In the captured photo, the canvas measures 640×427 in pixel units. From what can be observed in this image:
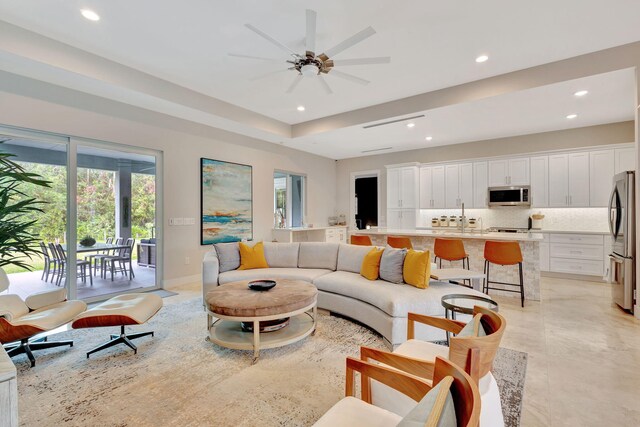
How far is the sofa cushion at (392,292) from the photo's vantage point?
8.90ft

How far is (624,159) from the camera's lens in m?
5.11

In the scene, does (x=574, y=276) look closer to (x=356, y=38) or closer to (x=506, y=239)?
(x=506, y=239)

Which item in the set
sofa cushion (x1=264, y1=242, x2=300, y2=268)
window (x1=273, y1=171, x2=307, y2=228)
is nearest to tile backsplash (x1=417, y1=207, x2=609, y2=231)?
window (x1=273, y1=171, x2=307, y2=228)

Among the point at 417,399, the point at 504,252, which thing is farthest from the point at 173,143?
the point at 504,252

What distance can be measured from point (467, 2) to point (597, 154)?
4.73m

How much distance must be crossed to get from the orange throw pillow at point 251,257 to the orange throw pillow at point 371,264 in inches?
59.6

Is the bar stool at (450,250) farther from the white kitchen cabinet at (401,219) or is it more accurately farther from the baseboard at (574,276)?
the white kitchen cabinet at (401,219)

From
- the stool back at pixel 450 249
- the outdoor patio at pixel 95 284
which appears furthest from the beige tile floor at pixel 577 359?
the outdoor patio at pixel 95 284

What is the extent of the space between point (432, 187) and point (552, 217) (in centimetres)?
244

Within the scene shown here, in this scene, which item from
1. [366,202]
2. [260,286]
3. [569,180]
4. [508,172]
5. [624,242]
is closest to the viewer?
[260,286]

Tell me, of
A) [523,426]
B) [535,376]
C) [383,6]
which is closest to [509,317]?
[535,376]

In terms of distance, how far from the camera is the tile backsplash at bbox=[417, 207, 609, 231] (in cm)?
555

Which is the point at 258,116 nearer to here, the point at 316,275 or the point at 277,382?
the point at 316,275

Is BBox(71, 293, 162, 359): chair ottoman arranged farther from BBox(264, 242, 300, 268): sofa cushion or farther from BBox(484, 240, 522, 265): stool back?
BBox(484, 240, 522, 265): stool back
